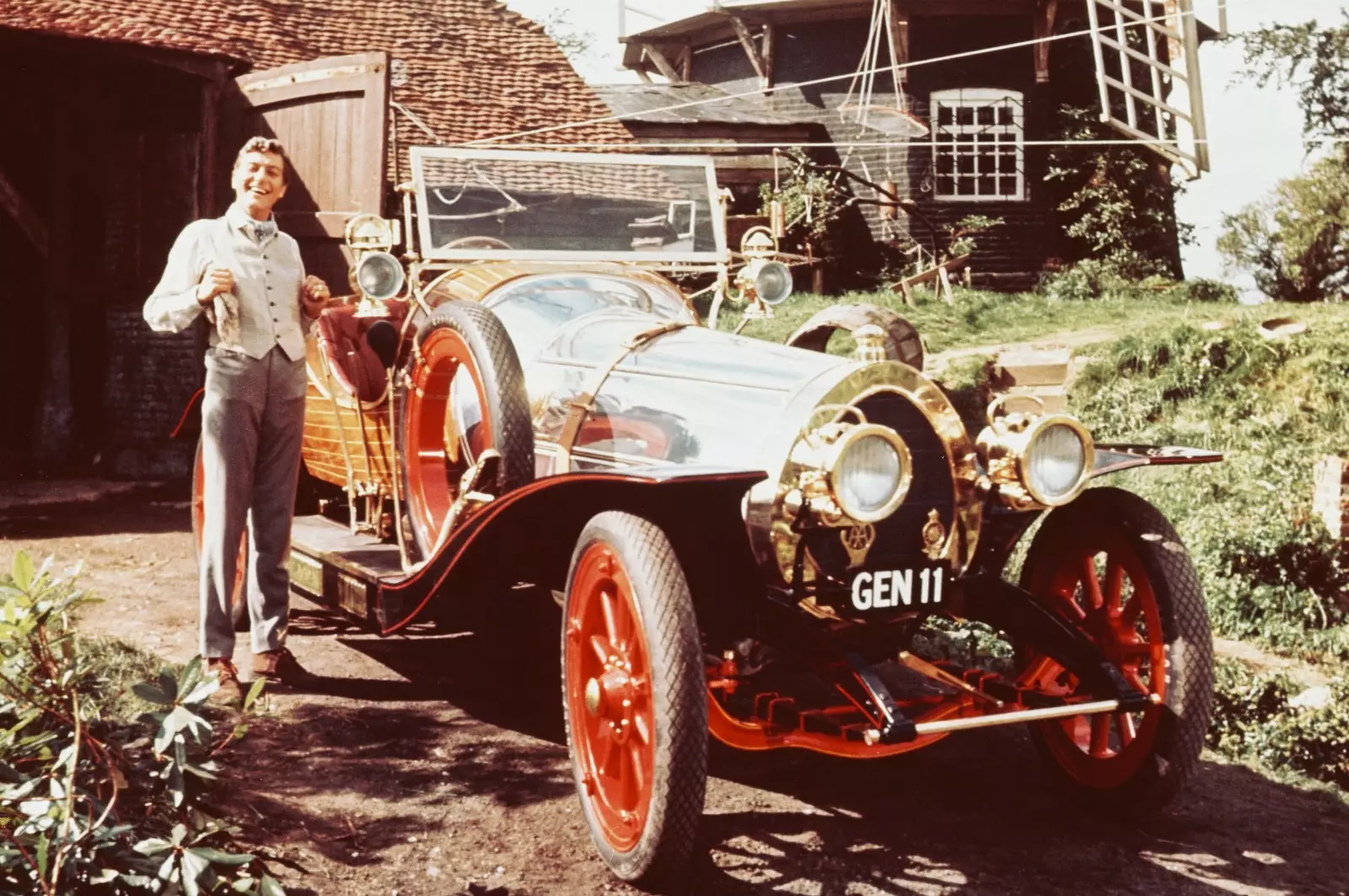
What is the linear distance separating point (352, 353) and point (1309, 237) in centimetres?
1535

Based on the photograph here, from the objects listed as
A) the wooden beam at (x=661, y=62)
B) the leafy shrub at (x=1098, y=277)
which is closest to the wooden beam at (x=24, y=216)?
the leafy shrub at (x=1098, y=277)

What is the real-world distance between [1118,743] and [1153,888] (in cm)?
75

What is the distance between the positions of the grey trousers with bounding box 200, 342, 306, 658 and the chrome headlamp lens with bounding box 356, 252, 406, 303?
392 millimetres

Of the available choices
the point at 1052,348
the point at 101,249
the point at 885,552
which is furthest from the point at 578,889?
the point at 101,249

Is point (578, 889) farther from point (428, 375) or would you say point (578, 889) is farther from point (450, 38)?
point (450, 38)

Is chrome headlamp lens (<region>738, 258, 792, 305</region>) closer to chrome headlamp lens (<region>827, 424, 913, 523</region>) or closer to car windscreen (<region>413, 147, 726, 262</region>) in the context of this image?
car windscreen (<region>413, 147, 726, 262</region>)

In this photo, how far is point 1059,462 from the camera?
3.65 meters

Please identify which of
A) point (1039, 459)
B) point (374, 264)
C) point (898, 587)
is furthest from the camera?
point (374, 264)

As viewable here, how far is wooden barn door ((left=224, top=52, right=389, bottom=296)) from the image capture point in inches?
341

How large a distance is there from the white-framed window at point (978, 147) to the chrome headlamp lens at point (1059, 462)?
52.5ft

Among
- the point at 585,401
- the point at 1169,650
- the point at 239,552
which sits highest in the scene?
the point at 585,401

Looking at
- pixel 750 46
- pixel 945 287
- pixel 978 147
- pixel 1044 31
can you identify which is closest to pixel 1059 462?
pixel 945 287

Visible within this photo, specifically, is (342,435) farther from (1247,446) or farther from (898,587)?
(1247,446)

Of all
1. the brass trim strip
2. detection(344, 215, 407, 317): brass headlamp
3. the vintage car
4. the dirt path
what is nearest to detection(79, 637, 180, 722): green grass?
the vintage car
